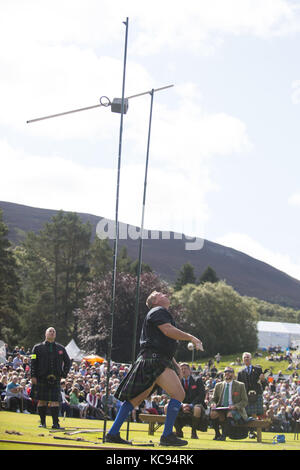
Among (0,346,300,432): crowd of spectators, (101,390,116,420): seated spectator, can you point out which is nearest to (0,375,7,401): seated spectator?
(0,346,300,432): crowd of spectators

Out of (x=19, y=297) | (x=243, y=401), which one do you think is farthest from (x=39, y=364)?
(x=19, y=297)

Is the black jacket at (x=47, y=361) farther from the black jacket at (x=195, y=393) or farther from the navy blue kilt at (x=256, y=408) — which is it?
the navy blue kilt at (x=256, y=408)

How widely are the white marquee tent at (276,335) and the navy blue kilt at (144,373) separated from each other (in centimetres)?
8257

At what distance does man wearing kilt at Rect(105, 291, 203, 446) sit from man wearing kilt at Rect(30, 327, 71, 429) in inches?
163

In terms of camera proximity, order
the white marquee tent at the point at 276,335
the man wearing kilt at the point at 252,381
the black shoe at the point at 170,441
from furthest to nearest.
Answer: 1. the white marquee tent at the point at 276,335
2. the man wearing kilt at the point at 252,381
3. the black shoe at the point at 170,441

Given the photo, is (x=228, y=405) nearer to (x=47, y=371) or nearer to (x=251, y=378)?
(x=251, y=378)

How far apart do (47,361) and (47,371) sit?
0.16 meters

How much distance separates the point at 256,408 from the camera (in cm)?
1466

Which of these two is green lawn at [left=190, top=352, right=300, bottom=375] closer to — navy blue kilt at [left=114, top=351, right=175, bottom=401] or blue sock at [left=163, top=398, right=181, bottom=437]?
blue sock at [left=163, top=398, right=181, bottom=437]

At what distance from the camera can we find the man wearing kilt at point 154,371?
7680 millimetres

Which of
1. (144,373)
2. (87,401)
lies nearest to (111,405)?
(87,401)

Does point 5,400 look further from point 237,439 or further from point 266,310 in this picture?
point 266,310

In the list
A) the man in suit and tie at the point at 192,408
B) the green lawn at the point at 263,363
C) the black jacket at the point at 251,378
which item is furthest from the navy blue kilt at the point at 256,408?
the green lawn at the point at 263,363

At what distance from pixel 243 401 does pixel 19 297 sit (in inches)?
2440
